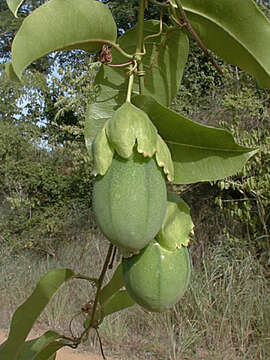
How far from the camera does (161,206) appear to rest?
414 millimetres

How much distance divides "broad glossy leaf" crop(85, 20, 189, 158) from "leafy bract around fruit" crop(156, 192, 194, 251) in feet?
0.53

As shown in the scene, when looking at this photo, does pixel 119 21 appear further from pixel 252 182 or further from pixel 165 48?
pixel 165 48

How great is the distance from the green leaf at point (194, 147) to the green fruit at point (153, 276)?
0.09 metres

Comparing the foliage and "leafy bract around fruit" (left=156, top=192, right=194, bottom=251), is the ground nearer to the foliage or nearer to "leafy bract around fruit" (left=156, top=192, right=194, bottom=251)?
the foliage

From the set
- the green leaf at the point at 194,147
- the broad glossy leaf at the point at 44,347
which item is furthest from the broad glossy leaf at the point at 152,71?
the broad glossy leaf at the point at 44,347

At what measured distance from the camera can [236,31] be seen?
499 mm

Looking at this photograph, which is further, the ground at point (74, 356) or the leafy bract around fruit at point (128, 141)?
the ground at point (74, 356)

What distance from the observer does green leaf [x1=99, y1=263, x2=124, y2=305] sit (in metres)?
0.65

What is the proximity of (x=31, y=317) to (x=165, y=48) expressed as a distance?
424 millimetres

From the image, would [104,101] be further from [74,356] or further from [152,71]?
[74,356]

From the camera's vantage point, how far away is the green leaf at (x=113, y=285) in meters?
0.65

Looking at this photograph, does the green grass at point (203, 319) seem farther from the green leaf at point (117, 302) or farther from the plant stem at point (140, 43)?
the plant stem at point (140, 43)

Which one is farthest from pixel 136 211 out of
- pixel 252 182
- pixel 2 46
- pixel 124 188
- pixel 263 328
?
pixel 2 46

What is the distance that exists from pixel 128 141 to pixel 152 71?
21cm
